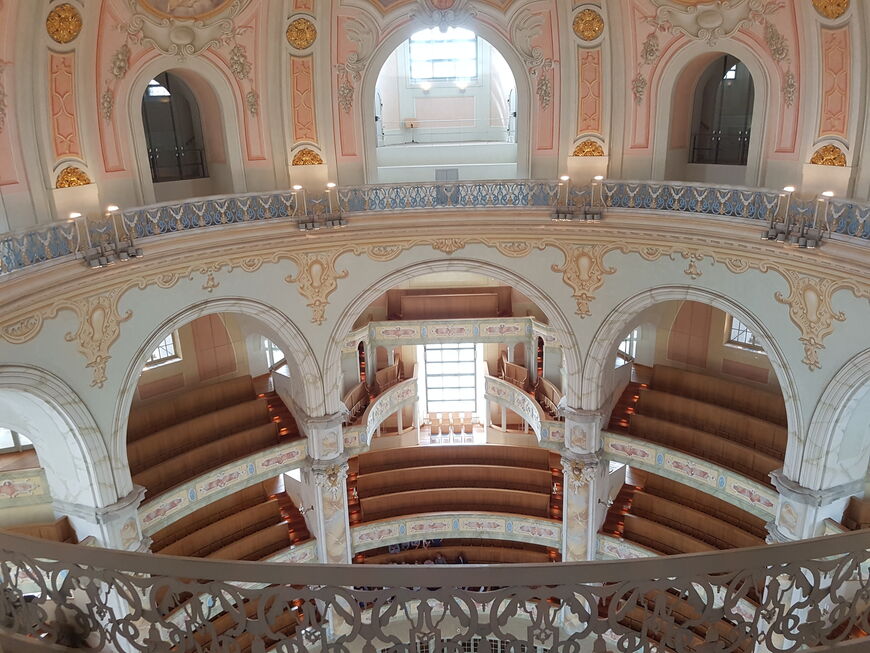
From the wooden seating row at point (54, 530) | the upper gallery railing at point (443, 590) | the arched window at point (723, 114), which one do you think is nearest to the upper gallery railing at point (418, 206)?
the arched window at point (723, 114)

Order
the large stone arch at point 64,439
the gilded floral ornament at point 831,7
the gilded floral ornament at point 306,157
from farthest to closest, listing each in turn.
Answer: the gilded floral ornament at point 306,157 → the large stone arch at point 64,439 → the gilded floral ornament at point 831,7

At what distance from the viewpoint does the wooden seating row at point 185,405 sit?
1418cm

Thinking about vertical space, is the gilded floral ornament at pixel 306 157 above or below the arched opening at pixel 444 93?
below

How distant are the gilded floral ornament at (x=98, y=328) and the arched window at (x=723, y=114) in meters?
11.0

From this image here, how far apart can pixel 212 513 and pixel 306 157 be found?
27.1 feet

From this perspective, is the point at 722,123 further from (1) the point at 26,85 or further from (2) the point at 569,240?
(1) the point at 26,85

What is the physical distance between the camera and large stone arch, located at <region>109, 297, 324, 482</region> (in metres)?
11.1

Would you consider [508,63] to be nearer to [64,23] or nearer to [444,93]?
[444,93]

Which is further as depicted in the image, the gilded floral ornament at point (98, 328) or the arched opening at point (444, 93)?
the arched opening at point (444, 93)

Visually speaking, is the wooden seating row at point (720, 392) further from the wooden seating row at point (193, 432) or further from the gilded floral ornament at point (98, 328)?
the gilded floral ornament at point (98, 328)

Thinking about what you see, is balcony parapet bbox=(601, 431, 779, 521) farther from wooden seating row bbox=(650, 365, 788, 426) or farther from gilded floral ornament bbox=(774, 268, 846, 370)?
gilded floral ornament bbox=(774, 268, 846, 370)

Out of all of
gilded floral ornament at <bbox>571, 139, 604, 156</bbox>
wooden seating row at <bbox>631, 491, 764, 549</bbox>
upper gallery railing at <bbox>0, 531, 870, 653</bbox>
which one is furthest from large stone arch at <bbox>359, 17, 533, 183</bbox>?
upper gallery railing at <bbox>0, 531, 870, 653</bbox>

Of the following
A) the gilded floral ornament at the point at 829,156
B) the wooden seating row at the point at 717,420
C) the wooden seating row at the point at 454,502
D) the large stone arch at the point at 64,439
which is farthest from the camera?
the wooden seating row at the point at 454,502

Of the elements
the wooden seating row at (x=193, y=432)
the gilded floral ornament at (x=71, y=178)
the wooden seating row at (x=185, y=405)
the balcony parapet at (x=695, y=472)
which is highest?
the gilded floral ornament at (x=71, y=178)
